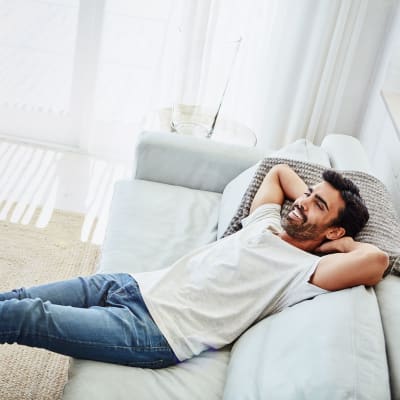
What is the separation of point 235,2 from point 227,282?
1887 millimetres

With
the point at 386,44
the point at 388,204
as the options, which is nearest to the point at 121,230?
the point at 388,204

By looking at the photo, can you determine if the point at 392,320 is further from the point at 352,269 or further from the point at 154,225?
the point at 154,225

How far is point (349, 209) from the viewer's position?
1665 mm

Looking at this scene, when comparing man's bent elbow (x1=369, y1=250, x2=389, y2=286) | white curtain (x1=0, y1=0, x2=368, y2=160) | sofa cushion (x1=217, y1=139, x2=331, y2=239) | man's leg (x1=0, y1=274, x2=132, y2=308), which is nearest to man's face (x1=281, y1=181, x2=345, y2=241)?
man's bent elbow (x1=369, y1=250, x2=389, y2=286)

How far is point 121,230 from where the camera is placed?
2072mm

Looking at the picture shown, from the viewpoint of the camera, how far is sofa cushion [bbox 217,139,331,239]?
2.10 meters

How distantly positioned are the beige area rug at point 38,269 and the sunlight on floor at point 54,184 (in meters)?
0.07

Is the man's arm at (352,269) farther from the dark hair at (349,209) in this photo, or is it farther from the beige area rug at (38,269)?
the beige area rug at (38,269)

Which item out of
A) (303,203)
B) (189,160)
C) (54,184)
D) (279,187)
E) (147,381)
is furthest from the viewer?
(54,184)

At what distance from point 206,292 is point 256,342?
216mm

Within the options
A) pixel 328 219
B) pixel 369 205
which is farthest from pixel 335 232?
pixel 369 205

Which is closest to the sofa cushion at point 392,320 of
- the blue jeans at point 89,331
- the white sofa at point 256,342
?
the white sofa at point 256,342

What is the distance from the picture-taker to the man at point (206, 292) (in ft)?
4.88

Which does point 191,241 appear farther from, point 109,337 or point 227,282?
point 109,337
